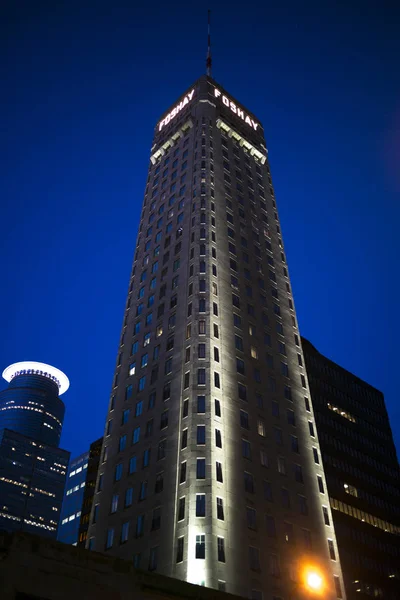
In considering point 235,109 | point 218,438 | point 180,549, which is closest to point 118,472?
point 218,438

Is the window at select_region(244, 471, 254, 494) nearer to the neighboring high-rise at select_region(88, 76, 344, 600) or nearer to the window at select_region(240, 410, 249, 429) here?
the neighboring high-rise at select_region(88, 76, 344, 600)

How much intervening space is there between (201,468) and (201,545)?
8169 millimetres

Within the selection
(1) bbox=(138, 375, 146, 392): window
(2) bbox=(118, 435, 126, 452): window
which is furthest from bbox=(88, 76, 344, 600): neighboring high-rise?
(1) bbox=(138, 375, 146, 392): window

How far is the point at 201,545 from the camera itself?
181 ft

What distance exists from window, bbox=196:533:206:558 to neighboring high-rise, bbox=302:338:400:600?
A: 48.7 metres

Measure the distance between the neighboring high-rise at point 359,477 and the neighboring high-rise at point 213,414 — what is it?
2997 cm

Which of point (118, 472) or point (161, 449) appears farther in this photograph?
point (118, 472)

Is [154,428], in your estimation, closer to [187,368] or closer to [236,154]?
[187,368]

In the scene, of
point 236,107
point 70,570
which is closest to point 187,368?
point 70,570

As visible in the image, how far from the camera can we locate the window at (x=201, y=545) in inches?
2150

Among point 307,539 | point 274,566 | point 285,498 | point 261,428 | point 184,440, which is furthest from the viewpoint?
point 261,428

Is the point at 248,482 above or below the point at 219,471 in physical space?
above

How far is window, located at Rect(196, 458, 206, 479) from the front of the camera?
198ft

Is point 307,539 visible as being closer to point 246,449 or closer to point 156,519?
point 246,449
